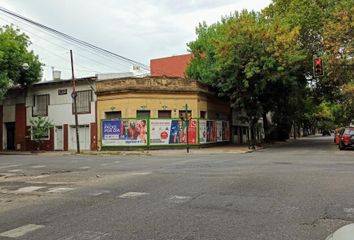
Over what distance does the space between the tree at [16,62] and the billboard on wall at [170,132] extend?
13.6 m

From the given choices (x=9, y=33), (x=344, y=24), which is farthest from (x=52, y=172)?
(x=9, y=33)

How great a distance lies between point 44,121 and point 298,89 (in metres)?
24.3

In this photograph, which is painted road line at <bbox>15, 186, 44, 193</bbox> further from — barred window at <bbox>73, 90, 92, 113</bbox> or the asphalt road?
barred window at <bbox>73, 90, 92, 113</bbox>

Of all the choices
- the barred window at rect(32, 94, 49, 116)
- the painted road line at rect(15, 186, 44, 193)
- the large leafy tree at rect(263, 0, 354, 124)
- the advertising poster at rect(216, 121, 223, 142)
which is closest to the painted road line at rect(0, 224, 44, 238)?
the painted road line at rect(15, 186, 44, 193)

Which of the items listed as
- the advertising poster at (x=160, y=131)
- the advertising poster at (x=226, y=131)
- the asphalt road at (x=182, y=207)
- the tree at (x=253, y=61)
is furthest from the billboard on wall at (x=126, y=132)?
the asphalt road at (x=182, y=207)

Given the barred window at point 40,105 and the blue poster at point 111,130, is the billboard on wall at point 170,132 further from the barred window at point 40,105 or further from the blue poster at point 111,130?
the barred window at point 40,105

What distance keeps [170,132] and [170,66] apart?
849 inches

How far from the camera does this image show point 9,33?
38.3m

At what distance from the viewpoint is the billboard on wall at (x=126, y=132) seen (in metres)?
34.0

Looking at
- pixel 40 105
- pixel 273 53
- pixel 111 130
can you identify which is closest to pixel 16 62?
pixel 40 105

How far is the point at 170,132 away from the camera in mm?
34594

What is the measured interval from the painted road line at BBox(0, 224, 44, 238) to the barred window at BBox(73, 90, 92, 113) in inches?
1184

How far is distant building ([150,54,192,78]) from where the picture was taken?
175 feet

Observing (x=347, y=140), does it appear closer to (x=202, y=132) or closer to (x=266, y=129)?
(x=202, y=132)
